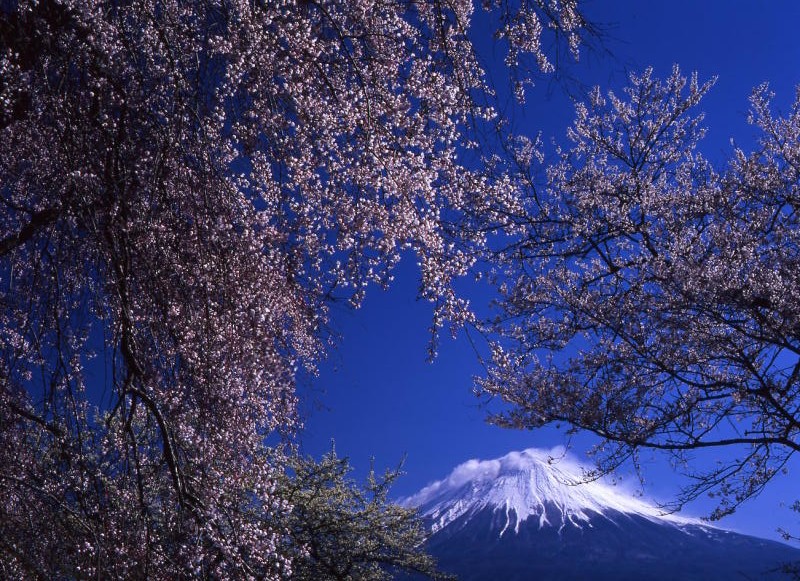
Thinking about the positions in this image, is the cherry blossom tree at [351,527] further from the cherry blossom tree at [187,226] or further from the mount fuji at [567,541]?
the mount fuji at [567,541]

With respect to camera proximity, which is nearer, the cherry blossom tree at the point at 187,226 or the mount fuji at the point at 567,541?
the cherry blossom tree at the point at 187,226

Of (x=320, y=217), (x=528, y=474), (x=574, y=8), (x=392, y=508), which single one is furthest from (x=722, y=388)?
(x=528, y=474)

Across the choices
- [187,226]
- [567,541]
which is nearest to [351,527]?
[187,226]

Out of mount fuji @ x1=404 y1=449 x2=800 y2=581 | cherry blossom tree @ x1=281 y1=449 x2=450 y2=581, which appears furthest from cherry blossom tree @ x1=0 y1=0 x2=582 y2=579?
mount fuji @ x1=404 y1=449 x2=800 y2=581

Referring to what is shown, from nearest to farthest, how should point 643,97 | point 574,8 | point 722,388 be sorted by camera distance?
point 574,8
point 722,388
point 643,97

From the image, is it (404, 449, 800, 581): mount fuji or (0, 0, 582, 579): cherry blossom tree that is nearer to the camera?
(0, 0, 582, 579): cherry blossom tree

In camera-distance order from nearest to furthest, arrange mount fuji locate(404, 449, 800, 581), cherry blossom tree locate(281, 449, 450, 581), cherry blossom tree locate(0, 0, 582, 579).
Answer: cherry blossom tree locate(0, 0, 582, 579), cherry blossom tree locate(281, 449, 450, 581), mount fuji locate(404, 449, 800, 581)

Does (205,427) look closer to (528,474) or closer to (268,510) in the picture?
(268,510)

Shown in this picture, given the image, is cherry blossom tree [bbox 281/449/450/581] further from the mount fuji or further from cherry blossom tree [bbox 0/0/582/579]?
the mount fuji

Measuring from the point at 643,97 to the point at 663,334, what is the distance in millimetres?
4502

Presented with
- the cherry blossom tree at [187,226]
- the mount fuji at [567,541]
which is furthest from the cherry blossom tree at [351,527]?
the mount fuji at [567,541]

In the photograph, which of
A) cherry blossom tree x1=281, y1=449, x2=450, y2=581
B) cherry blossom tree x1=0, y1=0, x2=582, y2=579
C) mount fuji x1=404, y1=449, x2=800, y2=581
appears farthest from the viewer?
mount fuji x1=404, y1=449, x2=800, y2=581

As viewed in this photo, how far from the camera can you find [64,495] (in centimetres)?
314

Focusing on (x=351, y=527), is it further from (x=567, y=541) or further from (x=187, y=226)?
(x=567, y=541)
